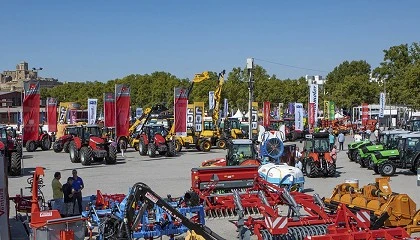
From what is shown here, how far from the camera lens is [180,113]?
30297mm

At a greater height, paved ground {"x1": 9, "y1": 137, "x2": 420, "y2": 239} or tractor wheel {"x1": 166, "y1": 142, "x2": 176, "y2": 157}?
tractor wheel {"x1": 166, "y1": 142, "x2": 176, "y2": 157}

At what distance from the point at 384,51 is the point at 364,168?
40569mm

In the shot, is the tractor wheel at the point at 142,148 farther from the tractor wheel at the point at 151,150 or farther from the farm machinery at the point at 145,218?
the farm machinery at the point at 145,218

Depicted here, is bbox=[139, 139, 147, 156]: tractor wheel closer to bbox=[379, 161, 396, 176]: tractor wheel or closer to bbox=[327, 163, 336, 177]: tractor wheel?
bbox=[327, 163, 336, 177]: tractor wheel

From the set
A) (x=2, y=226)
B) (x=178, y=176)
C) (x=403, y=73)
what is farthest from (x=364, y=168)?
(x=403, y=73)

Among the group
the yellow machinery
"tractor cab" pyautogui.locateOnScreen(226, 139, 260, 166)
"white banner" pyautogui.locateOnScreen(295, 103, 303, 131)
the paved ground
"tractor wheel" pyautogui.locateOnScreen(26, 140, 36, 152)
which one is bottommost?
the paved ground

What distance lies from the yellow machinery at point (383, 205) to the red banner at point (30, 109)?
15.1 metres

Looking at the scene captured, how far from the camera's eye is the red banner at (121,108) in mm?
28047

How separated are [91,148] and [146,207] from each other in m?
19.4

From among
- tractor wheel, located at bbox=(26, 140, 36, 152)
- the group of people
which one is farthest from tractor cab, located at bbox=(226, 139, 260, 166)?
tractor wheel, located at bbox=(26, 140, 36, 152)

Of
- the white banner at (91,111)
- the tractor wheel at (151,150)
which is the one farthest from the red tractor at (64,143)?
the tractor wheel at (151,150)

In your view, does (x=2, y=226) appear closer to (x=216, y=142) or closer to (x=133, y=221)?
(x=133, y=221)

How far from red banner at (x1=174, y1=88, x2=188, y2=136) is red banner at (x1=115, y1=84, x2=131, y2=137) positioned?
3.17 meters

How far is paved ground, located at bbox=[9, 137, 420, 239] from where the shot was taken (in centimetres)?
1864
